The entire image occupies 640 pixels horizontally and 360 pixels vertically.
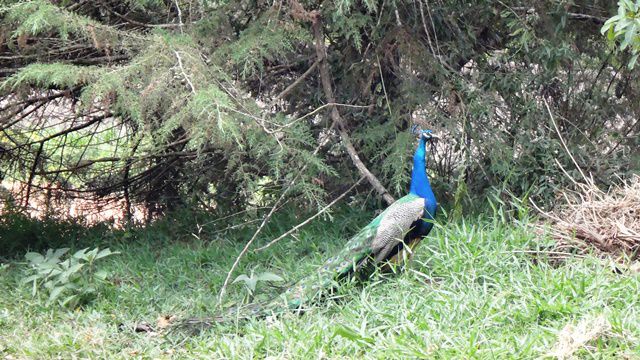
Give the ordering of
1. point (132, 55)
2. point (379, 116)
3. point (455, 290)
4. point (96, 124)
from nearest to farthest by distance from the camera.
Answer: point (455, 290), point (132, 55), point (379, 116), point (96, 124)

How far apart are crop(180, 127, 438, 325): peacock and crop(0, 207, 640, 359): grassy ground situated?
0.34 feet

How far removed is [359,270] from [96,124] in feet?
11.7

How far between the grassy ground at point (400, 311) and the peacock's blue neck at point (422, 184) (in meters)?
0.18

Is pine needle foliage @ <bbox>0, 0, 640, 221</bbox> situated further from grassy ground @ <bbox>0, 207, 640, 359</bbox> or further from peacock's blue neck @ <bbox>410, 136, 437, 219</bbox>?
grassy ground @ <bbox>0, 207, 640, 359</bbox>

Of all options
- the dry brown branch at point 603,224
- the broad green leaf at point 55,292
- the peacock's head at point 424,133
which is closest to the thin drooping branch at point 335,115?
the peacock's head at point 424,133

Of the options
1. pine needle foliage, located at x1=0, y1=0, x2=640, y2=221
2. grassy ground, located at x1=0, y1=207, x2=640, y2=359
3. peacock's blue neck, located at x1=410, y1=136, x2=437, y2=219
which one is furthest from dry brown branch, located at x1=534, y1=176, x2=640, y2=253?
pine needle foliage, located at x1=0, y1=0, x2=640, y2=221

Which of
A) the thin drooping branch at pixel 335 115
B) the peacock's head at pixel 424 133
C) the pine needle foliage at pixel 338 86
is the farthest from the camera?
the thin drooping branch at pixel 335 115

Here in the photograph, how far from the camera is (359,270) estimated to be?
217 inches

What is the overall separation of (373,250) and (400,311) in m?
0.80

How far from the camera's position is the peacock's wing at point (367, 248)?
530cm

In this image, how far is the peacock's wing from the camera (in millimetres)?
5301

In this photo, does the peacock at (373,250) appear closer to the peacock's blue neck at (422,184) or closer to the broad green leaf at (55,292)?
the peacock's blue neck at (422,184)

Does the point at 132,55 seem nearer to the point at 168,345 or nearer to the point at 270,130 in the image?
the point at 270,130

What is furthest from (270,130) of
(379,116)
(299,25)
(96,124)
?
(96,124)
